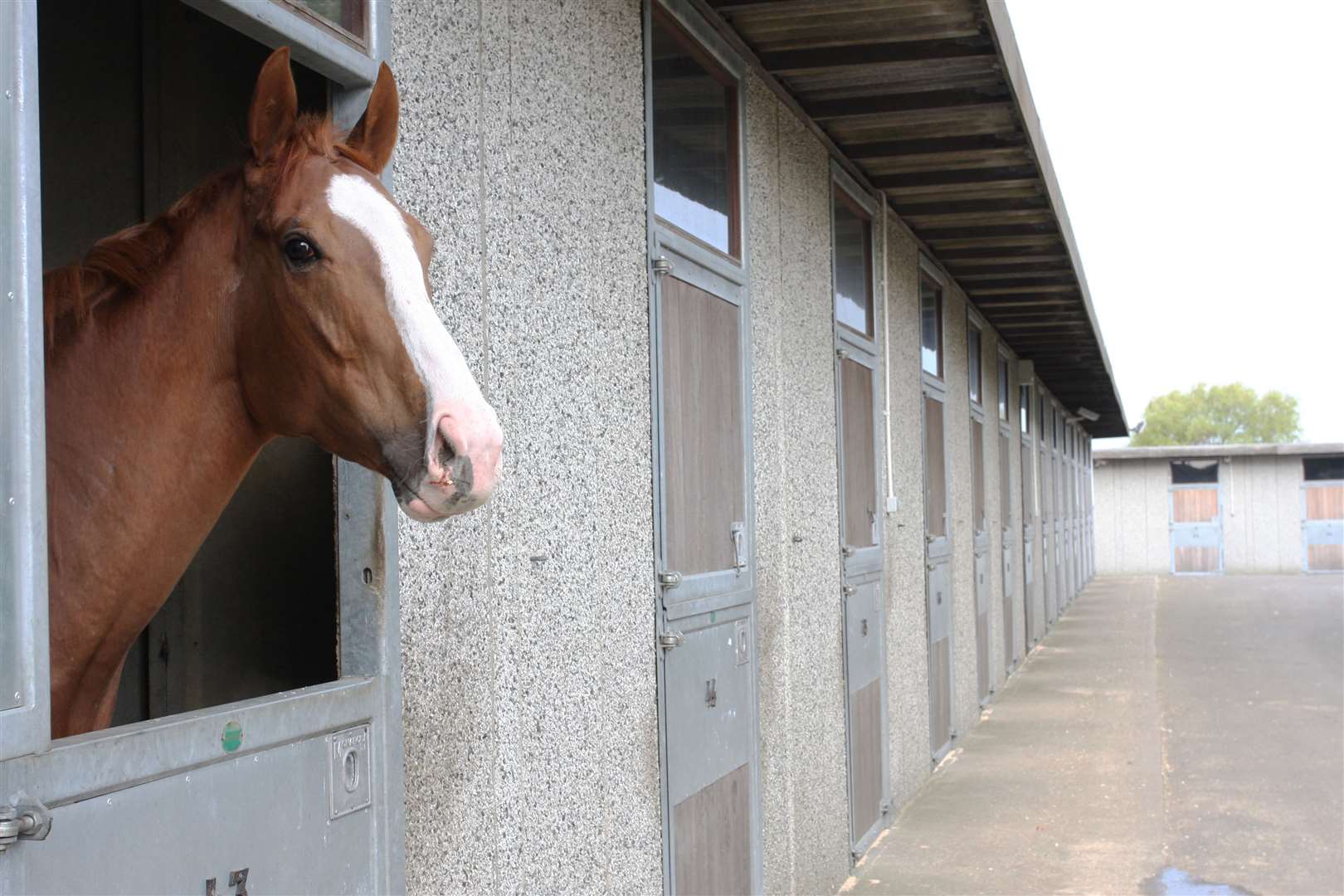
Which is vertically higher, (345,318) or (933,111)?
(933,111)

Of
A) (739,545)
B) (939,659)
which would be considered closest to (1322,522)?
(939,659)

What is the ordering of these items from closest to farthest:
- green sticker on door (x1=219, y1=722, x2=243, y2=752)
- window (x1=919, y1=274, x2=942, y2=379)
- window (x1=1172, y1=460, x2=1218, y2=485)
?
green sticker on door (x1=219, y1=722, x2=243, y2=752) → window (x1=919, y1=274, x2=942, y2=379) → window (x1=1172, y1=460, x2=1218, y2=485)

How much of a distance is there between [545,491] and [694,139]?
1.75 m

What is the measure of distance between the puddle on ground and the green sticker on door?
4663mm

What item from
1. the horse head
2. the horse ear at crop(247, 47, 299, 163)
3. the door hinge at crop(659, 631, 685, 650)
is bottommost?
the door hinge at crop(659, 631, 685, 650)

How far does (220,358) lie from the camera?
1.95 meters

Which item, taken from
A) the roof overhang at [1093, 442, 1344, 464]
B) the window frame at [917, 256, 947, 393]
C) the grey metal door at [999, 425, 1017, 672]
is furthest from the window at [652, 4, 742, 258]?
the roof overhang at [1093, 442, 1344, 464]

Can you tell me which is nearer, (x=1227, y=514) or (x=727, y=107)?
(x=727, y=107)

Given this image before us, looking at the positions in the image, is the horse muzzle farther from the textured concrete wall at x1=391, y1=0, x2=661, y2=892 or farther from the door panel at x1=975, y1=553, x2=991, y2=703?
the door panel at x1=975, y1=553, x2=991, y2=703

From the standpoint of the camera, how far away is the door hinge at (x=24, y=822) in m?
1.46

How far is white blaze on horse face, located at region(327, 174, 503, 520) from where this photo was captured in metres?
1.65

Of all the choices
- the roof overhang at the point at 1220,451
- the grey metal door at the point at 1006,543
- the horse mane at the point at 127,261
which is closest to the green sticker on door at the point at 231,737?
the horse mane at the point at 127,261

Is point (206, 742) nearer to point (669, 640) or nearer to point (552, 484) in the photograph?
point (552, 484)

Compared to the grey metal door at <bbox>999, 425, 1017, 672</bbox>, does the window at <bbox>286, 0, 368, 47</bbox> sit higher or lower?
higher
